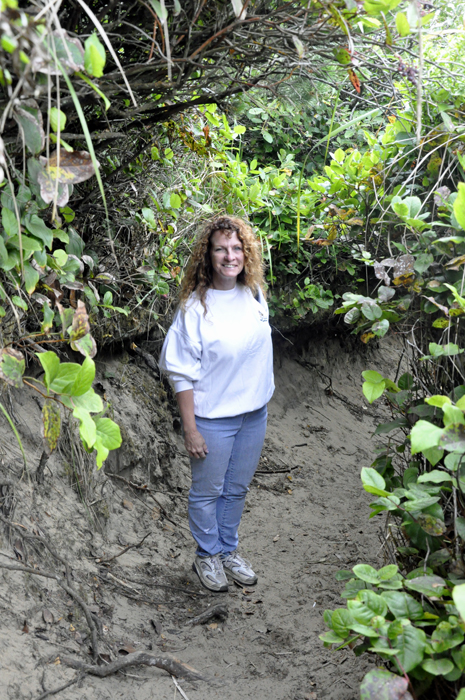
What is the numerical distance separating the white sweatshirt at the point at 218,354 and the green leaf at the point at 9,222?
1.57 meters

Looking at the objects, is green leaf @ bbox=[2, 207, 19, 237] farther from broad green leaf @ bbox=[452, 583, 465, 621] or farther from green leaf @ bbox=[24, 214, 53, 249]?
broad green leaf @ bbox=[452, 583, 465, 621]

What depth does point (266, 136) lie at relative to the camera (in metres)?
5.30

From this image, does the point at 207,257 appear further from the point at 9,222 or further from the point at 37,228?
the point at 9,222

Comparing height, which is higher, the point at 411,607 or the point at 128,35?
the point at 128,35

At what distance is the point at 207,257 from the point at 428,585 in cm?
229

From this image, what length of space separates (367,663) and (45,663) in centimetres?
133

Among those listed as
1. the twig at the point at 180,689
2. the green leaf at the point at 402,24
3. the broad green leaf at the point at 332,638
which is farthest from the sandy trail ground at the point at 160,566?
the green leaf at the point at 402,24

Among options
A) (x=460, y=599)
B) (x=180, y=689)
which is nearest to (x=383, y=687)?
(x=460, y=599)

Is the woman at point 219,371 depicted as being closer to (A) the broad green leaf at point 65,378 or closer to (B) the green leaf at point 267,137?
(A) the broad green leaf at point 65,378

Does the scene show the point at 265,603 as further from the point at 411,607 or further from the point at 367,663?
the point at 411,607

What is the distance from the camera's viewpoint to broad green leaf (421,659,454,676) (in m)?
1.41

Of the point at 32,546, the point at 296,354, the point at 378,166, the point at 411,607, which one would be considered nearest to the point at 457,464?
the point at 411,607

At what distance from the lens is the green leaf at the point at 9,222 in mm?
1731

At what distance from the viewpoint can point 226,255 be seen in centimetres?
332
